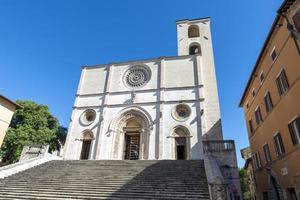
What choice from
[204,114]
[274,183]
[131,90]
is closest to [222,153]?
[274,183]

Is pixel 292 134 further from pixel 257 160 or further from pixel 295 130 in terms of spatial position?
pixel 257 160

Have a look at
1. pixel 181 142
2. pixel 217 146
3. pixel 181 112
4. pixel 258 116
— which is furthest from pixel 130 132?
pixel 258 116

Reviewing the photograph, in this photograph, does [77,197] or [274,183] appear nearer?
[77,197]

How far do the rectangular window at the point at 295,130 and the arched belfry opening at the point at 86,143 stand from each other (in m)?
15.1

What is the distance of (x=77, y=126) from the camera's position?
760 inches

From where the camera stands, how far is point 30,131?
20.4 metres

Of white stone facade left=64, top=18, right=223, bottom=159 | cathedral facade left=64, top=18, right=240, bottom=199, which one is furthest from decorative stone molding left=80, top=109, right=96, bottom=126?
white stone facade left=64, top=18, right=223, bottom=159

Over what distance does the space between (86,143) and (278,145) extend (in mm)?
15501

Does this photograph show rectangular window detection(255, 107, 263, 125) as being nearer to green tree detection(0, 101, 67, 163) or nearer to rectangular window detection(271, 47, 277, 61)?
rectangular window detection(271, 47, 277, 61)

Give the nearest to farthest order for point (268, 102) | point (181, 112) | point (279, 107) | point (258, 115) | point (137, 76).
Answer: point (279, 107), point (268, 102), point (258, 115), point (181, 112), point (137, 76)

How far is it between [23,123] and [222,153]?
2044 cm

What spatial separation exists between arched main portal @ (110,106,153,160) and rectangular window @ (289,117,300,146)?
Result: 1022 centimetres

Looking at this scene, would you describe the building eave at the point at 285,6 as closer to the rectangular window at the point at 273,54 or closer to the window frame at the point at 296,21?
the window frame at the point at 296,21

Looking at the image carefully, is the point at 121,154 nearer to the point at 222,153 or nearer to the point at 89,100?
Answer: the point at 89,100
